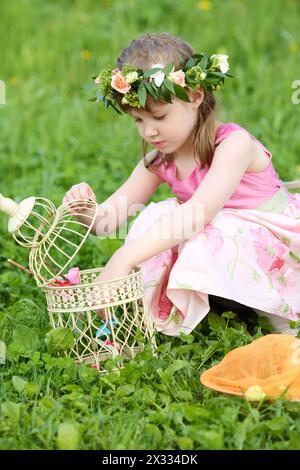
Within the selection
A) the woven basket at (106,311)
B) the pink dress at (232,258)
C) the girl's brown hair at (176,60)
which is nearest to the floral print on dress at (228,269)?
the pink dress at (232,258)

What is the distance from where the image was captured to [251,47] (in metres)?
4.97

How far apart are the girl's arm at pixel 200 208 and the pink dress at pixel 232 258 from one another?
2.3 inches

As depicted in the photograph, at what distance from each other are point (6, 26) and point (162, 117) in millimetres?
3247

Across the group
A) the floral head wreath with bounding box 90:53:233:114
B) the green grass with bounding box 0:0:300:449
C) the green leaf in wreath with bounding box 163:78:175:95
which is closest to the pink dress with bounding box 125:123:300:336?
the green grass with bounding box 0:0:300:449

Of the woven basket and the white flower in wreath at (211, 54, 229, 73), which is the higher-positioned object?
the white flower in wreath at (211, 54, 229, 73)

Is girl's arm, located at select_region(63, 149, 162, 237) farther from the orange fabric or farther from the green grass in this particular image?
the orange fabric

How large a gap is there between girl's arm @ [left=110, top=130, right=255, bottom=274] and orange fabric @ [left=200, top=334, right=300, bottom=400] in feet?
1.24

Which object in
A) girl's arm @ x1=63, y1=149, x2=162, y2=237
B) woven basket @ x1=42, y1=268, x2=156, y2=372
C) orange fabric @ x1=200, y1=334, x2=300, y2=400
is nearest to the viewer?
orange fabric @ x1=200, y1=334, x2=300, y2=400

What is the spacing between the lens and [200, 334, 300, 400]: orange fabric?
202 centimetres

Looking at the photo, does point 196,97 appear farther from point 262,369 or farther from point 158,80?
point 262,369

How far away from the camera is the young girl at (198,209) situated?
231 cm

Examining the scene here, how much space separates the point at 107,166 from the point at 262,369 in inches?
89.0
